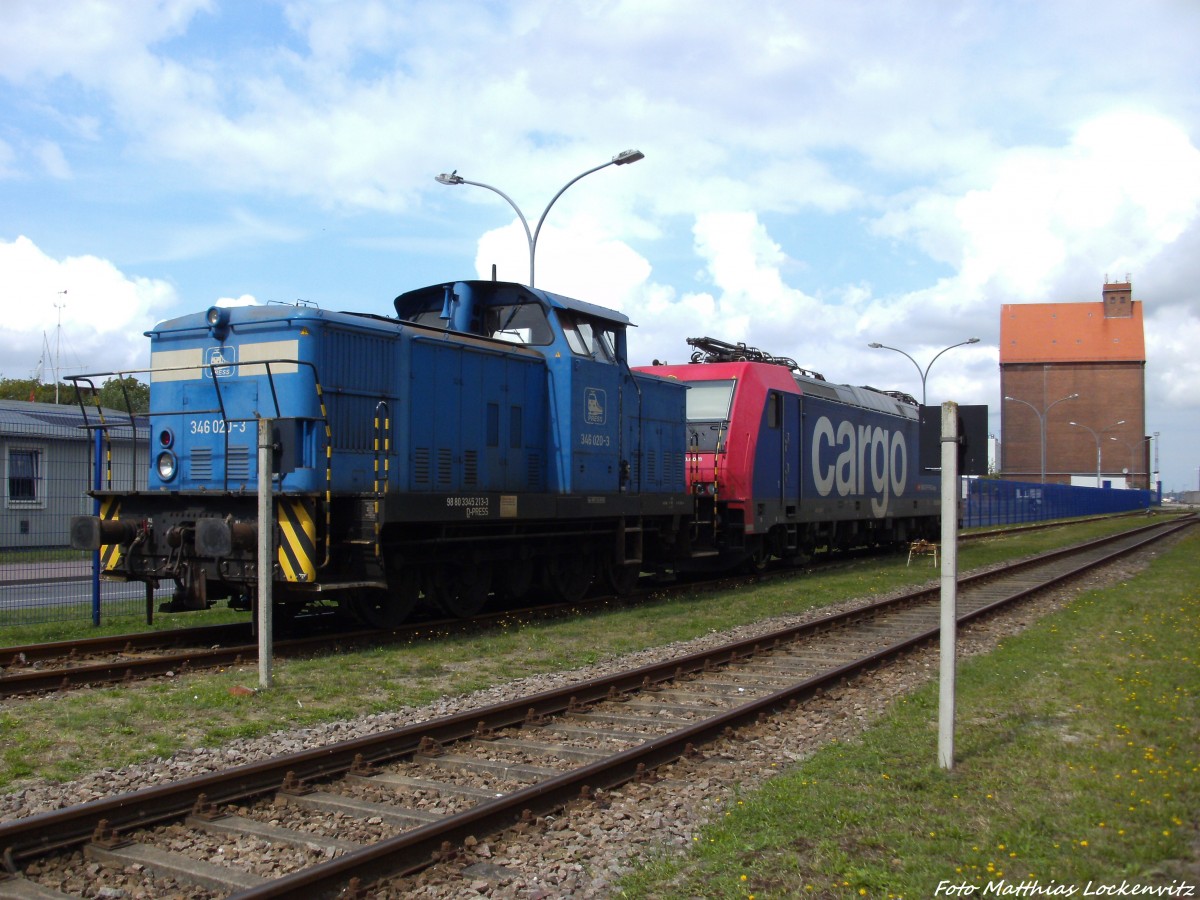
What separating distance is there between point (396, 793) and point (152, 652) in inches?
214

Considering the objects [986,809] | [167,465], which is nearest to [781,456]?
[167,465]

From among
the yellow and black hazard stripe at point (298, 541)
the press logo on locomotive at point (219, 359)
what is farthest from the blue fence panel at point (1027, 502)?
the yellow and black hazard stripe at point (298, 541)

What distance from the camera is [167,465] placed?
1102 cm

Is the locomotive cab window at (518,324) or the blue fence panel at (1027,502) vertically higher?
the locomotive cab window at (518,324)

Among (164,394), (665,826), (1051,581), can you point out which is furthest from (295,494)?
(1051,581)

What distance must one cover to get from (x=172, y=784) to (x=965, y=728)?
510cm

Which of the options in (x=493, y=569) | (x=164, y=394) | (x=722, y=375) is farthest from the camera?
(x=722, y=375)

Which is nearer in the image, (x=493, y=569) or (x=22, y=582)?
(x=493, y=569)

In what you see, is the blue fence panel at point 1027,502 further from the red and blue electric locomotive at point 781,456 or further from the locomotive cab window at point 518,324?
the locomotive cab window at point 518,324

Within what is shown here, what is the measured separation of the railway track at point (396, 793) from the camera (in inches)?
177

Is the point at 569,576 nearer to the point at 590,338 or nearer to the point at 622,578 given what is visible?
the point at 622,578

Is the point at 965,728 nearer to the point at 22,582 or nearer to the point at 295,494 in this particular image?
the point at 295,494

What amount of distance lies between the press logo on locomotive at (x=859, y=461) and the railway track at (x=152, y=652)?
9429mm

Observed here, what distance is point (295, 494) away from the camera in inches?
374
